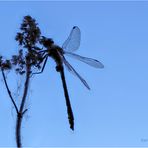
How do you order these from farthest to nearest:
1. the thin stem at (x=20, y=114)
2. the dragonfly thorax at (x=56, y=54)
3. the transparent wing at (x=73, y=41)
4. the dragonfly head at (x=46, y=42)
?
the transparent wing at (x=73, y=41) < the dragonfly thorax at (x=56, y=54) < the dragonfly head at (x=46, y=42) < the thin stem at (x=20, y=114)

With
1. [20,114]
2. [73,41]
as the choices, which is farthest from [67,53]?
[20,114]

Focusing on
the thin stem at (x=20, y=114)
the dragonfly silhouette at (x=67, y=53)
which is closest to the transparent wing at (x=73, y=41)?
the dragonfly silhouette at (x=67, y=53)

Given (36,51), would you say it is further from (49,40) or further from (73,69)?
(73,69)

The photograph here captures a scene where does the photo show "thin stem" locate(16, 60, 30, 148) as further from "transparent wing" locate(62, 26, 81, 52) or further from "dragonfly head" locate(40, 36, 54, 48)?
"transparent wing" locate(62, 26, 81, 52)

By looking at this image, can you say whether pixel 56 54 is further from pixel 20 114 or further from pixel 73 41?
pixel 20 114

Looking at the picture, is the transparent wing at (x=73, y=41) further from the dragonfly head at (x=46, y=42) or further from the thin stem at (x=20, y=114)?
the thin stem at (x=20, y=114)

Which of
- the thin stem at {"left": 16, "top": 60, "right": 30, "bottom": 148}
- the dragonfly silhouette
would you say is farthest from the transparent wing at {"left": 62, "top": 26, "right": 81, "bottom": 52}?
the thin stem at {"left": 16, "top": 60, "right": 30, "bottom": 148}

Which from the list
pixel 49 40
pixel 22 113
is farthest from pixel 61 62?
pixel 22 113
